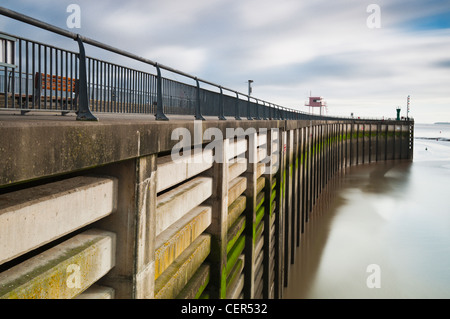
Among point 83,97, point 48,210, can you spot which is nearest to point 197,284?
point 83,97

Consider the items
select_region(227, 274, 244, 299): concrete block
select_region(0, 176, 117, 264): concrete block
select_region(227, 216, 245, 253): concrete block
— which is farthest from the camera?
select_region(227, 274, 244, 299): concrete block

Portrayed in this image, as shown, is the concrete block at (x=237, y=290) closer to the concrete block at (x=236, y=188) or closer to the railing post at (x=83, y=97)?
the concrete block at (x=236, y=188)

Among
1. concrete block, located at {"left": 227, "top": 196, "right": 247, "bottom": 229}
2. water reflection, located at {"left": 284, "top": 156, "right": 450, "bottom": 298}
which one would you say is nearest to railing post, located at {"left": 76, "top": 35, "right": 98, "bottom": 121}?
concrete block, located at {"left": 227, "top": 196, "right": 247, "bottom": 229}

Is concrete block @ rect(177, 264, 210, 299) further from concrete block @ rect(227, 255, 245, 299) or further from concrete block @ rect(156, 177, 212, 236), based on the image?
concrete block @ rect(227, 255, 245, 299)

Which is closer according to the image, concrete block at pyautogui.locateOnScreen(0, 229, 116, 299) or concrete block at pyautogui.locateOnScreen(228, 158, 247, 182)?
concrete block at pyautogui.locateOnScreen(0, 229, 116, 299)

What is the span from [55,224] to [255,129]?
27.3 ft

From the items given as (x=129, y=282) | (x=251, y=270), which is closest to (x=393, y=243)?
(x=251, y=270)

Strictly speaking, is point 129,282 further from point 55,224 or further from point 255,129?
point 255,129

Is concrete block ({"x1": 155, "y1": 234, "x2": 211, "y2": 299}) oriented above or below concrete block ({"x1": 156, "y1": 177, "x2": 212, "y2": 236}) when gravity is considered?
below

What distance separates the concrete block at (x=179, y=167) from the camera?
196 inches

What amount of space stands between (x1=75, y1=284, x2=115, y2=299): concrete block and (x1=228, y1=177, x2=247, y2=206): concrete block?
4665 millimetres

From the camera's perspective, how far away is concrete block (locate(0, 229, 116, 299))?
2668 millimetres

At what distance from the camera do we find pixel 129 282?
3.85 m

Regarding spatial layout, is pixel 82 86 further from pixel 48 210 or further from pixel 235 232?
pixel 235 232
